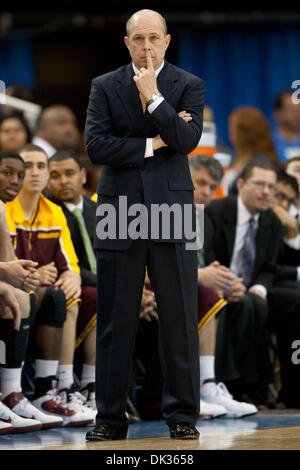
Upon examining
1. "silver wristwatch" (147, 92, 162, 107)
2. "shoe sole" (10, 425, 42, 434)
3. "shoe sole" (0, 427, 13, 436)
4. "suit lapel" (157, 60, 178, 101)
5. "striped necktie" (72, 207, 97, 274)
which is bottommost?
"shoe sole" (10, 425, 42, 434)

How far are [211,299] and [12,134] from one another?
1.74 metres

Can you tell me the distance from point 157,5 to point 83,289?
4.50m

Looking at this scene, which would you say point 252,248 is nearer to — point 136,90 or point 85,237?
point 85,237

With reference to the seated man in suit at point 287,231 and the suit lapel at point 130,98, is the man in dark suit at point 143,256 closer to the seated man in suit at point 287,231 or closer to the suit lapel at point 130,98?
the suit lapel at point 130,98

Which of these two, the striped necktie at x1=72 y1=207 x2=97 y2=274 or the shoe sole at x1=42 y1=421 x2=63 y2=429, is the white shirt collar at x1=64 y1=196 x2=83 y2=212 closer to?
the striped necktie at x1=72 y1=207 x2=97 y2=274

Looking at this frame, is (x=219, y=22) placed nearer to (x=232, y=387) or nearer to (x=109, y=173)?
(x=232, y=387)

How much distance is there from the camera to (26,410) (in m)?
4.14

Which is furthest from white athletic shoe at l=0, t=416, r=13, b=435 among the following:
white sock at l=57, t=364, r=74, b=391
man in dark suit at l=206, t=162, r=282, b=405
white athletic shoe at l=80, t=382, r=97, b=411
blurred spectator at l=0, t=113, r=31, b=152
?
blurred spectator at l=0, t=113, r=31, b=152

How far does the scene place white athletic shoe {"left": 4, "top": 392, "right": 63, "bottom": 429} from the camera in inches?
163

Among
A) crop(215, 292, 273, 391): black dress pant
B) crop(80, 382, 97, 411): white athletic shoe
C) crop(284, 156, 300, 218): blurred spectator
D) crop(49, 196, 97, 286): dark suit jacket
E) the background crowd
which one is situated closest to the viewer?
the background crowd

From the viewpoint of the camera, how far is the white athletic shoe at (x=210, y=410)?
4.72 m

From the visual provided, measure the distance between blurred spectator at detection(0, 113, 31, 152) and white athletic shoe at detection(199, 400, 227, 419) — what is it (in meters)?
2.05

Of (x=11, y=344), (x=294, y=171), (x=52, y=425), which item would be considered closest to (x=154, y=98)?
(x=11, y=344)
